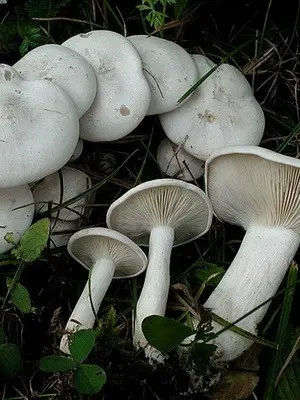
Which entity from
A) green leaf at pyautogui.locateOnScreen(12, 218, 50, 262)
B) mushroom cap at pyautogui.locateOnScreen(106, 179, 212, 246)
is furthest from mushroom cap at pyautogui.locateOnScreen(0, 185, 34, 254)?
mushroom cap at pyautogui.locateOnScreen(106, 179, 212, 246)

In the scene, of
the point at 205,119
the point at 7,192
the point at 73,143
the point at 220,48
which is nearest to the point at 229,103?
the point at 205,119

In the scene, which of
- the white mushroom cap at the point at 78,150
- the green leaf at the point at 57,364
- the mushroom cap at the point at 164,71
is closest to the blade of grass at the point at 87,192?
the white mushroom cap at the point at 78,150

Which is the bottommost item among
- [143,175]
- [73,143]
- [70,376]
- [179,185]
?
[70,376]

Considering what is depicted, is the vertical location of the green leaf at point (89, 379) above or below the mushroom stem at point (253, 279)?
below

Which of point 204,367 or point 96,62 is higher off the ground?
point 96,62

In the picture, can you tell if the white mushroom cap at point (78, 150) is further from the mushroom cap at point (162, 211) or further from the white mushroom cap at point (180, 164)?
the white mushroom cap at point (180, 164)

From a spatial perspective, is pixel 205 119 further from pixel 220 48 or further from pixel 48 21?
pixel 48 21

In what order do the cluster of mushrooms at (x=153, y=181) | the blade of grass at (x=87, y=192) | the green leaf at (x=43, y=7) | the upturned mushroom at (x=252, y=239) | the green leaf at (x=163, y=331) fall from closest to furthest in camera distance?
the green leaf at (x=163, y=331) < the cluster of mushrooms at (x=153, y=181) < the upturned mushroom at (x=252, y=239) < the blade of grass at (x=87, y=192) < the green leaf at (x=43, y=7)
